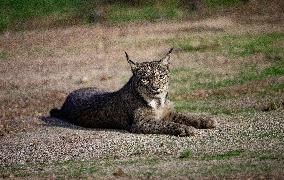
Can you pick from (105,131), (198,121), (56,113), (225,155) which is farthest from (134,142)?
(56,113)

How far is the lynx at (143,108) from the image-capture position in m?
17.2

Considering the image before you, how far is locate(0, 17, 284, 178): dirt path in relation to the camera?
13.5m

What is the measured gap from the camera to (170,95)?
25.6 m

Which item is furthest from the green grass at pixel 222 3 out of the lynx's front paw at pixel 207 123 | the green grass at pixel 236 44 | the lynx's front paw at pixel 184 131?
the lynx's front paw at pixel 184 131

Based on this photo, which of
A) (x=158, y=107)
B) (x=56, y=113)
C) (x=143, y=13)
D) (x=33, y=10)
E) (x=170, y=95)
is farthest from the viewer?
(x=33, y=10)

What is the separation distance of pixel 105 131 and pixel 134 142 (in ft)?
8.06

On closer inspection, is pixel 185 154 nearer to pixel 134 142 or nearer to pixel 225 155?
pixel 225 155

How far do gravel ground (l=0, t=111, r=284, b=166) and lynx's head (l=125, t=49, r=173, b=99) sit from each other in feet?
3.79

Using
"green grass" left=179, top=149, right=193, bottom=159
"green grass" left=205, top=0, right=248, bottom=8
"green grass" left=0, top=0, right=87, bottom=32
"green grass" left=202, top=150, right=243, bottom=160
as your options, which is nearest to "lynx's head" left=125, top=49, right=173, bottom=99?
"green grass" left=179, top=149, right=193, bottom=159

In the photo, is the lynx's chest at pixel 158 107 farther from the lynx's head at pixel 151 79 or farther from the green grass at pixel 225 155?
the green grass at pixel 225 155

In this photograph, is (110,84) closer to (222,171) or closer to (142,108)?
(142,108)

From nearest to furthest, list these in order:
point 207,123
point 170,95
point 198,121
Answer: point 207,123 < point 198,121 < point 170,95

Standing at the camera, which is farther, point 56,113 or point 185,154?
point 56,113

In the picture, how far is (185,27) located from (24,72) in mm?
13158
